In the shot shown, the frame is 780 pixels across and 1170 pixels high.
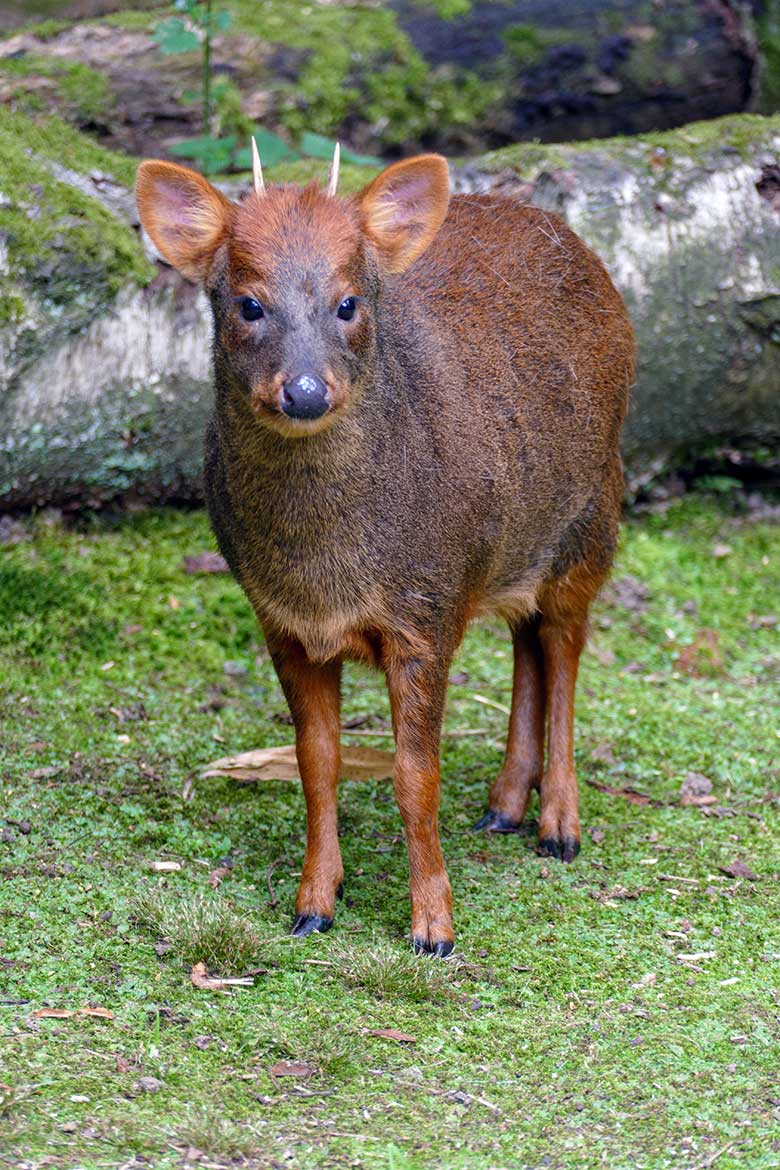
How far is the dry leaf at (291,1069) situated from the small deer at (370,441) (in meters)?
0.96

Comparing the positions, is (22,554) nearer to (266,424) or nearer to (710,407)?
(266,424)

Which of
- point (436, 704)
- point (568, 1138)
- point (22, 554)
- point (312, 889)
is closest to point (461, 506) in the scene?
point (436, 704)

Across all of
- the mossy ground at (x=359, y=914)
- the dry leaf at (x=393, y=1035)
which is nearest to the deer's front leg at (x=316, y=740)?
the mossy ground at (x=359, y=914)

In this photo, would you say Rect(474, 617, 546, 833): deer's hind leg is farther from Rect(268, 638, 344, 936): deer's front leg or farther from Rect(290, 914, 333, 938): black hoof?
Rect(290, 914, 333, 938): black hoof

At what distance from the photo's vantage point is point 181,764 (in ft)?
22.0

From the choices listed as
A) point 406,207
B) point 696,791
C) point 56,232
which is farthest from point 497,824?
point 56,232

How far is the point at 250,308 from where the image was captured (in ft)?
16.2

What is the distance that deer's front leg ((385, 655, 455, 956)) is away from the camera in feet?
17.5

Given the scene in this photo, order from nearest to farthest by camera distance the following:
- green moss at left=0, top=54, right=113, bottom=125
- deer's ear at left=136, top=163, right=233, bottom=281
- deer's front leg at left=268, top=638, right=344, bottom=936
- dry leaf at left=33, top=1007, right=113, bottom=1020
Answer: dry leaf at left=33, top=1007, right=113, bottom=1020 → deer's ear at left=136, top=163, right=233, bottom=281 → deer's front leg at left=268, top=638, right=344, bottom=936 → green moss at left=0, top=54, right=113, bottom=125

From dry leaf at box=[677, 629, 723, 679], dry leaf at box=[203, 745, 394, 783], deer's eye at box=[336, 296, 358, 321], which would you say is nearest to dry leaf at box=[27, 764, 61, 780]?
dry leaf at box=[203, 745, 394, 783]

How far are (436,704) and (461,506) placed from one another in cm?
74

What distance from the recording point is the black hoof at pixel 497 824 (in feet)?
21.7

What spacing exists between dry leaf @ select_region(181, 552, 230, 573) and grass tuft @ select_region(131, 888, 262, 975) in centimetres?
317

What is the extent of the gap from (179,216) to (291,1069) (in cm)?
291
